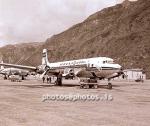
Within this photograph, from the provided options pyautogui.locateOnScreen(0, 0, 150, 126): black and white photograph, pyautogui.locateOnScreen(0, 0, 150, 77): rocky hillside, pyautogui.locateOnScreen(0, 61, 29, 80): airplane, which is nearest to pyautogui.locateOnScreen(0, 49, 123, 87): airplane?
pyautogui.locateOnScreen(0, 0, 150, 126): black and white photograph

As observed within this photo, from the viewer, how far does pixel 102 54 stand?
4496 inches

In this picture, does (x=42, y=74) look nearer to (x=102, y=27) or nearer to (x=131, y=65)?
(x=131, y=65)

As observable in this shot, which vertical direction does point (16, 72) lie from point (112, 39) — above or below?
below

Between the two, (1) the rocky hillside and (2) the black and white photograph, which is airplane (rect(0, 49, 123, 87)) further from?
(1) the rocky hillside

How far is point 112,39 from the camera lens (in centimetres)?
11931

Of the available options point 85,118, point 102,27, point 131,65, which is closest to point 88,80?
point 85,118

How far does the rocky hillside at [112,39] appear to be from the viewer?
341 ft

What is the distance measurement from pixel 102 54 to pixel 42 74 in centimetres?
6730

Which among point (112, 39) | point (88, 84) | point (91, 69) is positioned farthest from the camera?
point (112, 39)

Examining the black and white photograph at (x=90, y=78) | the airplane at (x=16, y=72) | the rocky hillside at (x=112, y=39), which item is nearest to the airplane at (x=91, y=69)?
the black and white photograph at (x=90, y=78)

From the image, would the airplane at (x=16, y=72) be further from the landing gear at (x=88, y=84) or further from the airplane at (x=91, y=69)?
the landing gear at (x=88, y=84)

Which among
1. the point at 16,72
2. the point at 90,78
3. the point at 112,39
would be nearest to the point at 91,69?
the point at 90,78

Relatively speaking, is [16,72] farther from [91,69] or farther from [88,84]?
[88,84]

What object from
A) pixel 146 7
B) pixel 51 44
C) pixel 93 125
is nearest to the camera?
pixel 93 125
